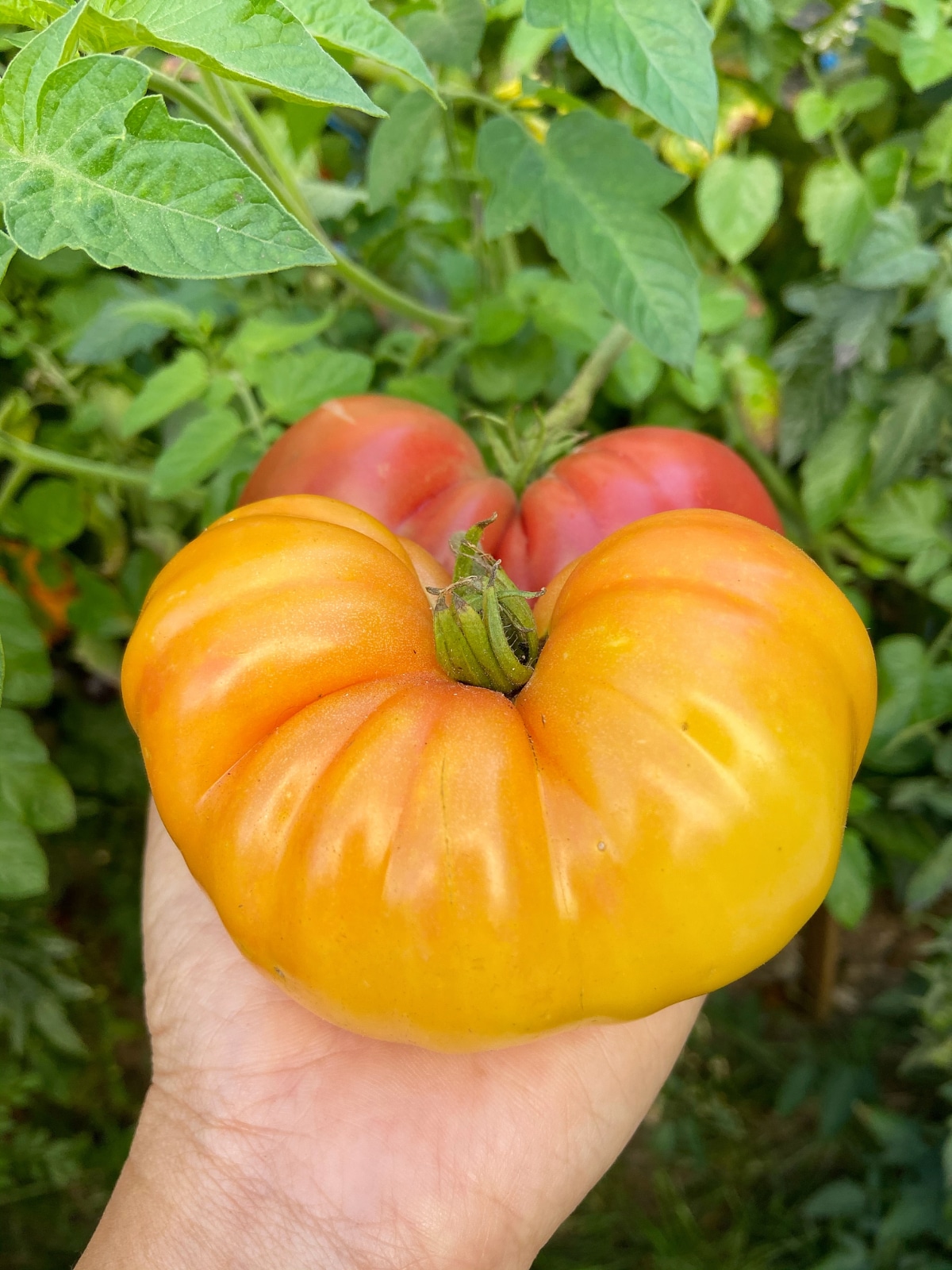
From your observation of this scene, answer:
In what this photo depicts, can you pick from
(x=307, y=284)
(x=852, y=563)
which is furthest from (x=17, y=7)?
(x=852, y=563)

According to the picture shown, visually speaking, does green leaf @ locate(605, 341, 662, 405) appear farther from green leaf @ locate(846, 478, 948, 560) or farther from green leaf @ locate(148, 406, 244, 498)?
green leaf @ locate(148, 406, 244, 498)

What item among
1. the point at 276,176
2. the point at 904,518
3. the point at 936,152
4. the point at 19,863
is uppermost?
the point at 936,152

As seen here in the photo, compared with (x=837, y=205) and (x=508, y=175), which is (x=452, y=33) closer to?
(x=508, y=175)

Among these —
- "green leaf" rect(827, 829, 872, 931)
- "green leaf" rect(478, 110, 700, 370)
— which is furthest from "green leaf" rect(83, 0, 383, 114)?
"green leaf" rect(827, 829, 872, 931)

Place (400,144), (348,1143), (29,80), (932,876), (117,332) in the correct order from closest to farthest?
(29,80) → (348,1143) → (400,144) → (117,332) → (932,876)

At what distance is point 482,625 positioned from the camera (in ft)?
2.01

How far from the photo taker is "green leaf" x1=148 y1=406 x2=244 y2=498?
89cm

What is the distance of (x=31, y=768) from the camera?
934 mm

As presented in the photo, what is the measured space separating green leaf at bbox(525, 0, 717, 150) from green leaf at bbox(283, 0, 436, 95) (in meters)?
0.15

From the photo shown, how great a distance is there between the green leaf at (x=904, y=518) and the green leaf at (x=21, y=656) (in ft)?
2.91

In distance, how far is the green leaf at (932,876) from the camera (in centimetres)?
109

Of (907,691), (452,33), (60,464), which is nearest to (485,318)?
(452,33)

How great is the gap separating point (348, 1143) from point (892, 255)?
962 mm

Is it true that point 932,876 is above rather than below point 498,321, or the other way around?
below
